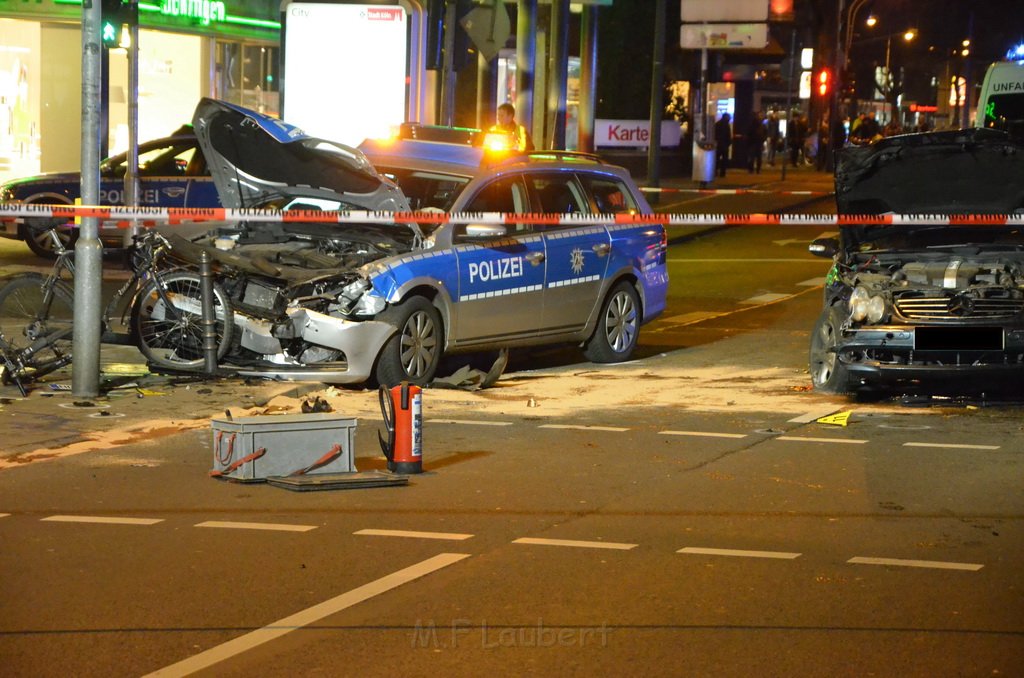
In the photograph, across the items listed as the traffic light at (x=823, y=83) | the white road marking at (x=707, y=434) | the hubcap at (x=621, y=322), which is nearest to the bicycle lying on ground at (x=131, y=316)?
the white road marking at (x=707, y=434)

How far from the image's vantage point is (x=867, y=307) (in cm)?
1093

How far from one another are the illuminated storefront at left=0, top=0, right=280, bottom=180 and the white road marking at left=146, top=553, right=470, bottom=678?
18.8 metres

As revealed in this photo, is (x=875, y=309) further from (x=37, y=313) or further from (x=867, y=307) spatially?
(x=37, y=313)

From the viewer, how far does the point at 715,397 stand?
11.8 metres

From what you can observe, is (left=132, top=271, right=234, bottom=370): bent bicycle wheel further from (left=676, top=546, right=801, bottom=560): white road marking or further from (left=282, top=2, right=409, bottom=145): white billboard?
(left=282, top=2, right=409, bottom=145): white billboard

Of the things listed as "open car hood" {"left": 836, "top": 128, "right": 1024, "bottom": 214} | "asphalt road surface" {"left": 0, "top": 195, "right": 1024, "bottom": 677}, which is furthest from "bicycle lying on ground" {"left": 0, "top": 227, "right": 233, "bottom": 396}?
"open car hood" {"left": 836, "top": 128, "right": 1024, "bottom": 214}

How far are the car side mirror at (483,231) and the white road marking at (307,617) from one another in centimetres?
507

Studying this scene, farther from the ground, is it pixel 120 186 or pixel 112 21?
pixel 112 21

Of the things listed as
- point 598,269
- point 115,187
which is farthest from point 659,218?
point 115,187

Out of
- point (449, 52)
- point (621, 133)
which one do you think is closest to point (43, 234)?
point (449, 52)

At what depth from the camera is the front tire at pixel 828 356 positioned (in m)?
11.2

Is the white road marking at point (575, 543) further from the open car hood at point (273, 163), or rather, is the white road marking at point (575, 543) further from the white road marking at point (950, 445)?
the open car hood at point (273, 163)

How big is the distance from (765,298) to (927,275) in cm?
820

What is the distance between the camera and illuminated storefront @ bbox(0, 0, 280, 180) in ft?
84.8
